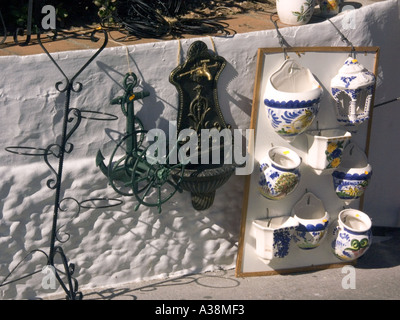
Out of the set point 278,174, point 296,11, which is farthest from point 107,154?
point 296,11

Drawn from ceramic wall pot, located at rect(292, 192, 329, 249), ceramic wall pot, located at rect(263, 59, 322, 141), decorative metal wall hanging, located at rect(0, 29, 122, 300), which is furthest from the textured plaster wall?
ceramic wall pot, located at rect(292, 192, 329, 249)

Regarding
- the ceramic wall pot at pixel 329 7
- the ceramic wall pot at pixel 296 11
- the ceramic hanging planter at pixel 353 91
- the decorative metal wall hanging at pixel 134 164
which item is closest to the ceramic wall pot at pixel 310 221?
the ceramic hanging planter at pixel 353 91

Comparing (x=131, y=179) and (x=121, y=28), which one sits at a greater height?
(x=121, y=28)

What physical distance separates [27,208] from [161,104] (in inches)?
33.7

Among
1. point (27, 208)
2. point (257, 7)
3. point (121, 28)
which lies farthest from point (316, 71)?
point (27, 208)

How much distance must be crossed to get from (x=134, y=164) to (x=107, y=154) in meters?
0.16

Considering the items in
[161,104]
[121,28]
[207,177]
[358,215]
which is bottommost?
[358,215]

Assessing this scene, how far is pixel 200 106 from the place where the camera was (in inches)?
142

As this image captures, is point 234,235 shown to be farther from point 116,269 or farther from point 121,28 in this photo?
point 121,28

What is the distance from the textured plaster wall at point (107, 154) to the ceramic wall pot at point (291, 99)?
15 cm

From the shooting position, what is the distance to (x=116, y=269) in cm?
376

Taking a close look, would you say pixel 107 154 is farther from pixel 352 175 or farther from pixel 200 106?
pixel 352 175

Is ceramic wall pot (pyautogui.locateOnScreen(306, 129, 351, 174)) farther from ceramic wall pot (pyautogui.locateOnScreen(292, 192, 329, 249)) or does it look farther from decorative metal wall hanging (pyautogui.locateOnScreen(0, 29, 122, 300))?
decorative metal wall hanging (pyautogui.locateOnScreen(0, 29, 122, 300))

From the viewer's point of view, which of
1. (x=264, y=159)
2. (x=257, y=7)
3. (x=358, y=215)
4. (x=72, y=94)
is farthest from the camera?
(x=257, y=7)
